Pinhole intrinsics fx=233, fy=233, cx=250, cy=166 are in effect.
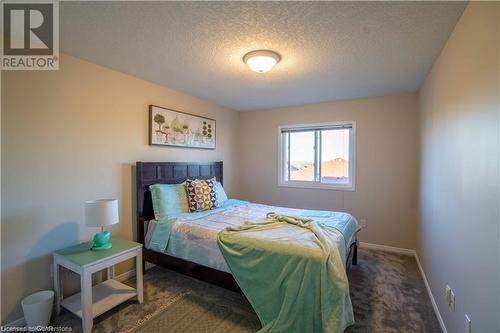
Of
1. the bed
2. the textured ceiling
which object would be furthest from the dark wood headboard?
the textured ceiling

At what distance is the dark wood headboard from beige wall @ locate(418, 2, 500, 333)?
294 cm

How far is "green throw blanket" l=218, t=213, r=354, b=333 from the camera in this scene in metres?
1.60

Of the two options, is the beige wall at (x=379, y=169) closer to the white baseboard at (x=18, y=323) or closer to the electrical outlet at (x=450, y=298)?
the electrical outlet at (x=450, y=298)

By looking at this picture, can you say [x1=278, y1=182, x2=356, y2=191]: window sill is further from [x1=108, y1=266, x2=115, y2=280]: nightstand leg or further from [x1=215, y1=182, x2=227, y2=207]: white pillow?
[x1=108, y1=266, x2=115, y2=280]: nightstand leg

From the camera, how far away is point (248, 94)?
3.57 m

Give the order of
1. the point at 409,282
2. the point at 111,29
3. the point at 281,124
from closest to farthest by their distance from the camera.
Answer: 1. the point at 111,29
2. the point at 409,282
3. the point at 281,124

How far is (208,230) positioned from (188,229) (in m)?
0.24

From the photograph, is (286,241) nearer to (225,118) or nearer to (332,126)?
(332,126)

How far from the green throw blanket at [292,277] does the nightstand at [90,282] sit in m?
0.90

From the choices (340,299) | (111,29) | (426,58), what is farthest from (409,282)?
(111,29)

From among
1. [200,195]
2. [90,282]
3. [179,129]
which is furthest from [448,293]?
[179,129]

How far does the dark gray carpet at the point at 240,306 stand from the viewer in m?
1.93

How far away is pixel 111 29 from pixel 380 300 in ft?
11.0

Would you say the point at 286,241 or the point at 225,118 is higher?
the point at 225,118
